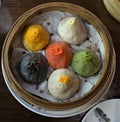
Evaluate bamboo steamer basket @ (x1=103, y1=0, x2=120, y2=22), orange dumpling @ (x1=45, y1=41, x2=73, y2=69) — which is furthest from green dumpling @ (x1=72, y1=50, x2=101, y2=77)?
bamboo steamer basket @ (x1=103, y1=0, x2=120, y2=22)

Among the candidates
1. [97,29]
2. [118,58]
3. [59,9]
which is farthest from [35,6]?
[118,58]

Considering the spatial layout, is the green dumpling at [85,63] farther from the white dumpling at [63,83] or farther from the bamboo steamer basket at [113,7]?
the bamboo steamer basket at [113,7]

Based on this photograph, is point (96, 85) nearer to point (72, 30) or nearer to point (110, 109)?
point (110, 109)

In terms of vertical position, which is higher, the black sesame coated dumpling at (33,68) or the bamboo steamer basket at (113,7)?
the bamboo steamer basket at (113,7)

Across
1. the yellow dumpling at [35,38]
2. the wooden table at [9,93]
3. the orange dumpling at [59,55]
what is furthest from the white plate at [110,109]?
the yellow dumpling at [35,38]

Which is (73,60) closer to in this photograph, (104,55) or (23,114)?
(104,55)

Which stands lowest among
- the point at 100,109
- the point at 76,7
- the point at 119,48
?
the point at 100,109
